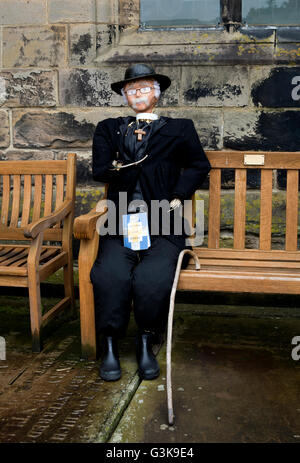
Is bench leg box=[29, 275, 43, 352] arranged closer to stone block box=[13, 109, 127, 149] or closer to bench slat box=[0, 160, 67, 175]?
bench slat box=[0, 160, 67, 175]

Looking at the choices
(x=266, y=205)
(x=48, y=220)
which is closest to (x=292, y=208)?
(x=266, y=205)

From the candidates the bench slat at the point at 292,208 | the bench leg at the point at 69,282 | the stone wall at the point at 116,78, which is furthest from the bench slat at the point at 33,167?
the bench slat at the point at 292,208

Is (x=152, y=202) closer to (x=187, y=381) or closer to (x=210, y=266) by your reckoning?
(x=210, y=266)

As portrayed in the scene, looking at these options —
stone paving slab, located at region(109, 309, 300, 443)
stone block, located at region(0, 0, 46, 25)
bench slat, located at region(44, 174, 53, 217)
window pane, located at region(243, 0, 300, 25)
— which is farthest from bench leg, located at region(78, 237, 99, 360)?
window pane, located at region(243, 0, 300, 25)

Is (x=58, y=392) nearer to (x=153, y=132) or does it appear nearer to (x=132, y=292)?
(x=132, y=292)

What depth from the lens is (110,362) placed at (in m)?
2.81

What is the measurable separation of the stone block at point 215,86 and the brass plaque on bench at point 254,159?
79 cm

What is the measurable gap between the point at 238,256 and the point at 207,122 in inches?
47.5

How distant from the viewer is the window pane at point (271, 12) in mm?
4016

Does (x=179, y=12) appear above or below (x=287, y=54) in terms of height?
above

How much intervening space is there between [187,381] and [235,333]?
2.54ft

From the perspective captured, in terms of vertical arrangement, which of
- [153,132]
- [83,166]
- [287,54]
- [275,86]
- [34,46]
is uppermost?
[34,46]

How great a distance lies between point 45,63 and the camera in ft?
13.4
